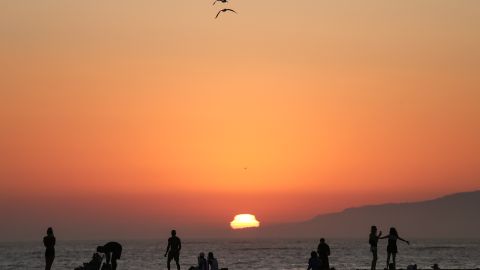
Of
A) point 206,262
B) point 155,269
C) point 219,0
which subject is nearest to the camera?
point 219,0

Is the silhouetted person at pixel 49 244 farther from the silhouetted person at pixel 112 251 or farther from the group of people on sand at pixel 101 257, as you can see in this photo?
the silhouetted person at pixel 112 251

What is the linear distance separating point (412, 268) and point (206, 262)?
9291 millimetres

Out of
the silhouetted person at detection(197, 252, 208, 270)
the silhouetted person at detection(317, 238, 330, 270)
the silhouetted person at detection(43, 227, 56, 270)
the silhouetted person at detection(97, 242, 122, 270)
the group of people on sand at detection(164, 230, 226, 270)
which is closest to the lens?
the silhouetted person at detection(97, 242, 122, 270)

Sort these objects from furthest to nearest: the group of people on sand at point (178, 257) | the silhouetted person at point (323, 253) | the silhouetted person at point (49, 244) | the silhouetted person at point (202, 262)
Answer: the group of people on sand at point (178, 257), the silhouetted person at point (202, 262), the silhouetted person at point (323, 253), the silhouetted person at point (49, 244)

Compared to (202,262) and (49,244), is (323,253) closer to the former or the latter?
(202,262)

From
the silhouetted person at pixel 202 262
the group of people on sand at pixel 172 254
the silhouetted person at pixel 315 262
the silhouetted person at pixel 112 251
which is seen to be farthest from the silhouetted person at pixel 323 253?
the silhouetted person at pixel 112 251

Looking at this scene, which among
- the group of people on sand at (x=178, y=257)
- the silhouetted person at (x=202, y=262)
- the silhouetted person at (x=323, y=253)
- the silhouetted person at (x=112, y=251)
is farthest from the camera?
the group of people on sand at (x=178, y=257)

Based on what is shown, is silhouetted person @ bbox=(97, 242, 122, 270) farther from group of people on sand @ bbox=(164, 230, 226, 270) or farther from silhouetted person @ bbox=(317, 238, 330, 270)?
silhouetted person @ bbox=(317, 238, 330, 270)

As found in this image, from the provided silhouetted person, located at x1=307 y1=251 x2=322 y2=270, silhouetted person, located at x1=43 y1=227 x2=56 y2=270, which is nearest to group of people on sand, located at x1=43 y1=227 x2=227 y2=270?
silhouetted person, located at x1=43 y1=227 x2=56 y2=270

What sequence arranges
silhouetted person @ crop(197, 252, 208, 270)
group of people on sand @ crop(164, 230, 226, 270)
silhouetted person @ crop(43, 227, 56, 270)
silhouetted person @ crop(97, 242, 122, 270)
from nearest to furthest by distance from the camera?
1. silhouetted person @ crop(97, 242, 122, 270)
2. silhouetted person @ crop(43, 227, 56, 270)
3. silhouetted person @ crop(197, 252, 208, 270)
4. group of people on sand @ crop(164, 230, 226, 270)

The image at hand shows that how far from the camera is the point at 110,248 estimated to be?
117 feet

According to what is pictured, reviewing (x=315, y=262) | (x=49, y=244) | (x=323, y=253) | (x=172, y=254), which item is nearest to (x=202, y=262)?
(x=172, y=254)

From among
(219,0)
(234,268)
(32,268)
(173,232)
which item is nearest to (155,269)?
(234,268)

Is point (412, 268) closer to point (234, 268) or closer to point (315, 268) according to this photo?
point (315, 268)
